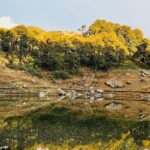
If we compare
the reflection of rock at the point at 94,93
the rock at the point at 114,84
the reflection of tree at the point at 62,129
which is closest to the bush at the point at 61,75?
the reflection of rock at the point at 94,93

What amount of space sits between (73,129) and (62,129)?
1376 millimetres

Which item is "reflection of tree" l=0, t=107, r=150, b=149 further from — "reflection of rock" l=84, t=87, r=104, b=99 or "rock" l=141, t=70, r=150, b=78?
"rock" l=141, t=70, r=150, b=78

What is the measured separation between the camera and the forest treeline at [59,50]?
454 feet

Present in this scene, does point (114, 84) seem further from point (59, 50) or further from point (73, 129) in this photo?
point (73, 129)

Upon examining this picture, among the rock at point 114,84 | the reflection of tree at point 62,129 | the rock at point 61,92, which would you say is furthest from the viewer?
the rock at point 114,84

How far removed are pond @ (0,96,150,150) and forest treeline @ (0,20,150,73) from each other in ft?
206

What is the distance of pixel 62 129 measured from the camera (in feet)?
168

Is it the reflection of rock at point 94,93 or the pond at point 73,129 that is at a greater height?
the pond at point 73,129

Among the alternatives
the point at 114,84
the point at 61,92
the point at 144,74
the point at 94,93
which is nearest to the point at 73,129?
the point at 61,92

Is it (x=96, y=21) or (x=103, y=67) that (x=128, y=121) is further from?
(x=96, y=21)

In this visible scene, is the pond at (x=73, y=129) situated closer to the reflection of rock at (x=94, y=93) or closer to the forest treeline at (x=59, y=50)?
the reflection of rock at (x=94, y=93)

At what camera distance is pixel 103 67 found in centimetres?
14662

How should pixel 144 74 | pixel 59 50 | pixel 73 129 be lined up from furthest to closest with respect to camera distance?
1. pixel 144 74
2. pixel 59 50
3. pixel 73 129

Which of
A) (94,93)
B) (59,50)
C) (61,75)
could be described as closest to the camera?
(94,93)
